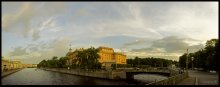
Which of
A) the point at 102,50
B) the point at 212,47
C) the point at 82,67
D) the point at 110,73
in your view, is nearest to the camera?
the point at 110,73

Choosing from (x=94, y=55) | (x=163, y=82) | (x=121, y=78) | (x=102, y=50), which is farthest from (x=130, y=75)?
(x=102, y=50)

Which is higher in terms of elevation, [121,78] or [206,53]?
[206,53]

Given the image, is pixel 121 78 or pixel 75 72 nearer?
pixel 121 78

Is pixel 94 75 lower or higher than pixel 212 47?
lower

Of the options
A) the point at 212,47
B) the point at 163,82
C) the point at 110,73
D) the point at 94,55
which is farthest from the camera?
the point at 94,55

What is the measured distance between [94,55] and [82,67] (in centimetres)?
1333

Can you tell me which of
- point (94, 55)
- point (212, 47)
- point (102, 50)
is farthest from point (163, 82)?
point (102, 50)

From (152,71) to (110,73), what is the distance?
12003 millimetres

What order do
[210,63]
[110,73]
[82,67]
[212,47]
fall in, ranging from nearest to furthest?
1. [110,73]
2. [210,63]
3. [212,47]
4. [82,67]

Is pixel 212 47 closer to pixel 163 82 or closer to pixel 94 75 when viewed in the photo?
pixel 94 75

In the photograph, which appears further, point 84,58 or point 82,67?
point 82,67

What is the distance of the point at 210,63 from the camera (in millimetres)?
94062

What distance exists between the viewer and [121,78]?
8969cm

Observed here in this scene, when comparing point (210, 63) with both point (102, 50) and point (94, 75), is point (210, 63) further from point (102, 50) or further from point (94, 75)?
point (102, 50)
